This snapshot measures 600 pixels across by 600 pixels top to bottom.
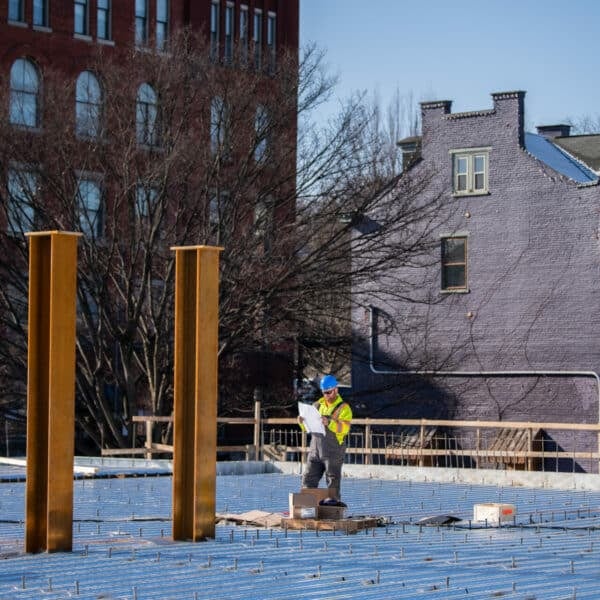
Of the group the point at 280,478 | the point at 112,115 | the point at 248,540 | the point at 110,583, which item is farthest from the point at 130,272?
the point at 110,583

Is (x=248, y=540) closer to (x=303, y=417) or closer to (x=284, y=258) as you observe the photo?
(x=303, y=417)

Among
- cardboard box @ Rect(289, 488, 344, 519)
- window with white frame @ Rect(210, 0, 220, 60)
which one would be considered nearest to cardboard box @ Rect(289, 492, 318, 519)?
cardboard box @ Rect(289, 488, 344, 519)

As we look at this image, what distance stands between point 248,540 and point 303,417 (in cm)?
213

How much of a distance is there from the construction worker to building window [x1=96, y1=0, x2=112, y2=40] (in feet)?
114

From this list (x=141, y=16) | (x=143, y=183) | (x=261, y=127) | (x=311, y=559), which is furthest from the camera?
(x=141, y=16)

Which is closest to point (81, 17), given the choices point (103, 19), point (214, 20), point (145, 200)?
point (103, 19)

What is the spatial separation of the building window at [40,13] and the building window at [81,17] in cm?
124

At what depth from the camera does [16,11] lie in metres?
47.8

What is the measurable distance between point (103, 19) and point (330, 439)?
3543 centimetres

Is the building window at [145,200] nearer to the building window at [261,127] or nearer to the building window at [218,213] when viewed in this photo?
the building window at [218,213]

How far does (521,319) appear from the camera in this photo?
1763 inches

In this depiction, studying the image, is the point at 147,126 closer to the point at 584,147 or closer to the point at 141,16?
the point at 141,16

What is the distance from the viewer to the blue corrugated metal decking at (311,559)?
1185 cm

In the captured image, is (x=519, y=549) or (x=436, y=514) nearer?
(x=519, y=549)
